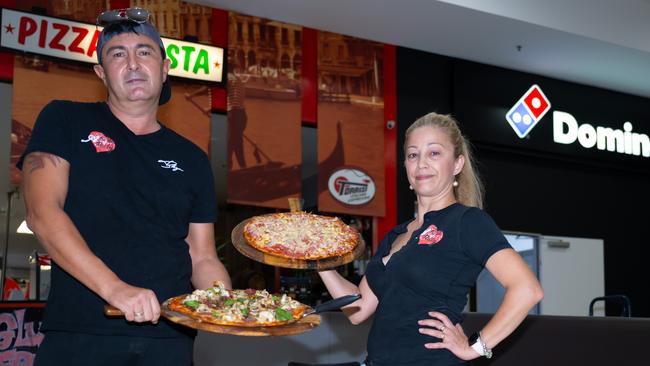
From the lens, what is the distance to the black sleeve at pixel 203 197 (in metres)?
2.00

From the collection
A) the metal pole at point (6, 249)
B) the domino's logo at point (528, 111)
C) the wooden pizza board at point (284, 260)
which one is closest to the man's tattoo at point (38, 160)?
the wooden pizza board at point (284, 260)

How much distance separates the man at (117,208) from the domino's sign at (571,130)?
19.7 ft

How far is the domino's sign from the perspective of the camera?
25.0ft

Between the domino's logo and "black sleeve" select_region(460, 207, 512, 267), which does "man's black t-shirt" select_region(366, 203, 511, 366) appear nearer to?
"black sleeve" select_region(460, 207, 512, 267)

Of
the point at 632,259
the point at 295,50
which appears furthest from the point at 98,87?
the point at 632,259

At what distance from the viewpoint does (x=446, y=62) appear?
287 inches

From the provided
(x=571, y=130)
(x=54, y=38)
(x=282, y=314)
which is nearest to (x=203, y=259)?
(x=282, y=314)

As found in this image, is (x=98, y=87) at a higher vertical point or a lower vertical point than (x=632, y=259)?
higher

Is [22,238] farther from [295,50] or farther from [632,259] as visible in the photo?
[632,259]

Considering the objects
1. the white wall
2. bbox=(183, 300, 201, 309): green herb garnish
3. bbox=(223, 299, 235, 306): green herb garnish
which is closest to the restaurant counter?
bbox=(223, 299, 235, 306): green herb garnish

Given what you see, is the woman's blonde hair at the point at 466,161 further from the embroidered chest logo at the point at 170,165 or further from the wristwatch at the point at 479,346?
the embroidered chest logo at the point at 170,165

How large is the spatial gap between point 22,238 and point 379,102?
10.2ft

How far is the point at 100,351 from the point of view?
5.49 ft

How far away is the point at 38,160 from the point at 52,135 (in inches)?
2.6
